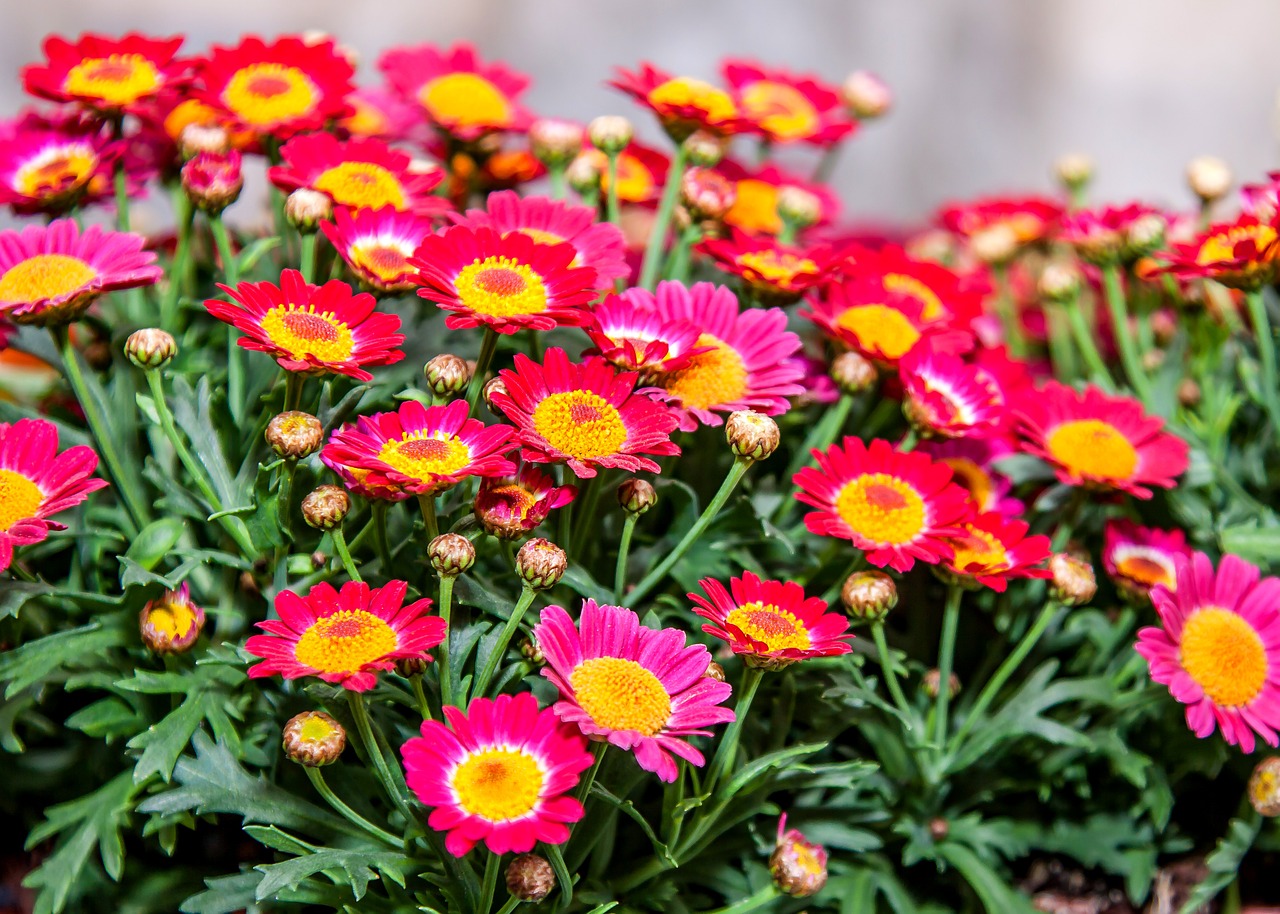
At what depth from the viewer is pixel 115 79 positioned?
1039 mm

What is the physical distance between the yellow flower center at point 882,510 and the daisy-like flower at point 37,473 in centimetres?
56

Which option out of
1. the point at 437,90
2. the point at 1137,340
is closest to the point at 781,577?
the point at 437,90

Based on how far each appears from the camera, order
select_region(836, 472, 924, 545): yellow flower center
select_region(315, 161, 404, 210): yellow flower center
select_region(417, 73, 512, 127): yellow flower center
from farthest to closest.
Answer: select_region(417, 73, 512, 127): yellow flower center
select_region(315, 161, 404, 210): yellow flower center
select_region(836, 472, 924, 545): yellow flower center

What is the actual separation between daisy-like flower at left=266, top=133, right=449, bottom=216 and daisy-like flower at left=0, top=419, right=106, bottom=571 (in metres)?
0.29

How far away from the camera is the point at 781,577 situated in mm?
1015

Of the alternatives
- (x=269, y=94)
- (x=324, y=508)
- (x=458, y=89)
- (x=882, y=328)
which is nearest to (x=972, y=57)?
(x=458, y=89)

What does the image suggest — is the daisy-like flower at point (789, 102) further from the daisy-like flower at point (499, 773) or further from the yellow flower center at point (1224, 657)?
the daisy-like flower at point (499, 773)

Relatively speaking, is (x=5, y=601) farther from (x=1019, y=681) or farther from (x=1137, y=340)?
(x=1137, y=340)

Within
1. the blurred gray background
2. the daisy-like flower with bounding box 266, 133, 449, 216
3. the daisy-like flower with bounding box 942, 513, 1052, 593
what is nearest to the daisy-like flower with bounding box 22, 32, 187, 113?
the daisy-like flower with bounding box 266, 133, 449, 216

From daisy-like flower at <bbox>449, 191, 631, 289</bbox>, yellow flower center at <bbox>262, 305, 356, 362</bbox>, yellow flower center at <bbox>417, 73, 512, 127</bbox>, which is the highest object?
yellow flower center at <bbox>417, 73, 512, 127</bbox>

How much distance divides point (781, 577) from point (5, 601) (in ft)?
2.04

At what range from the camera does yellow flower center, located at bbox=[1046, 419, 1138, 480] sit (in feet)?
3.29

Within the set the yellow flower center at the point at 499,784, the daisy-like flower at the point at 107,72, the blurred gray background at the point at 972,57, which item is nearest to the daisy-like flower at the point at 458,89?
the daisy-like flower at the point at 107,72

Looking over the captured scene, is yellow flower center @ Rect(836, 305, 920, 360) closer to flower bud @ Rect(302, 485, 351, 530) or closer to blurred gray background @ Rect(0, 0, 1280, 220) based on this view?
flower bud @ Rect(302, 485, 351, 530)
